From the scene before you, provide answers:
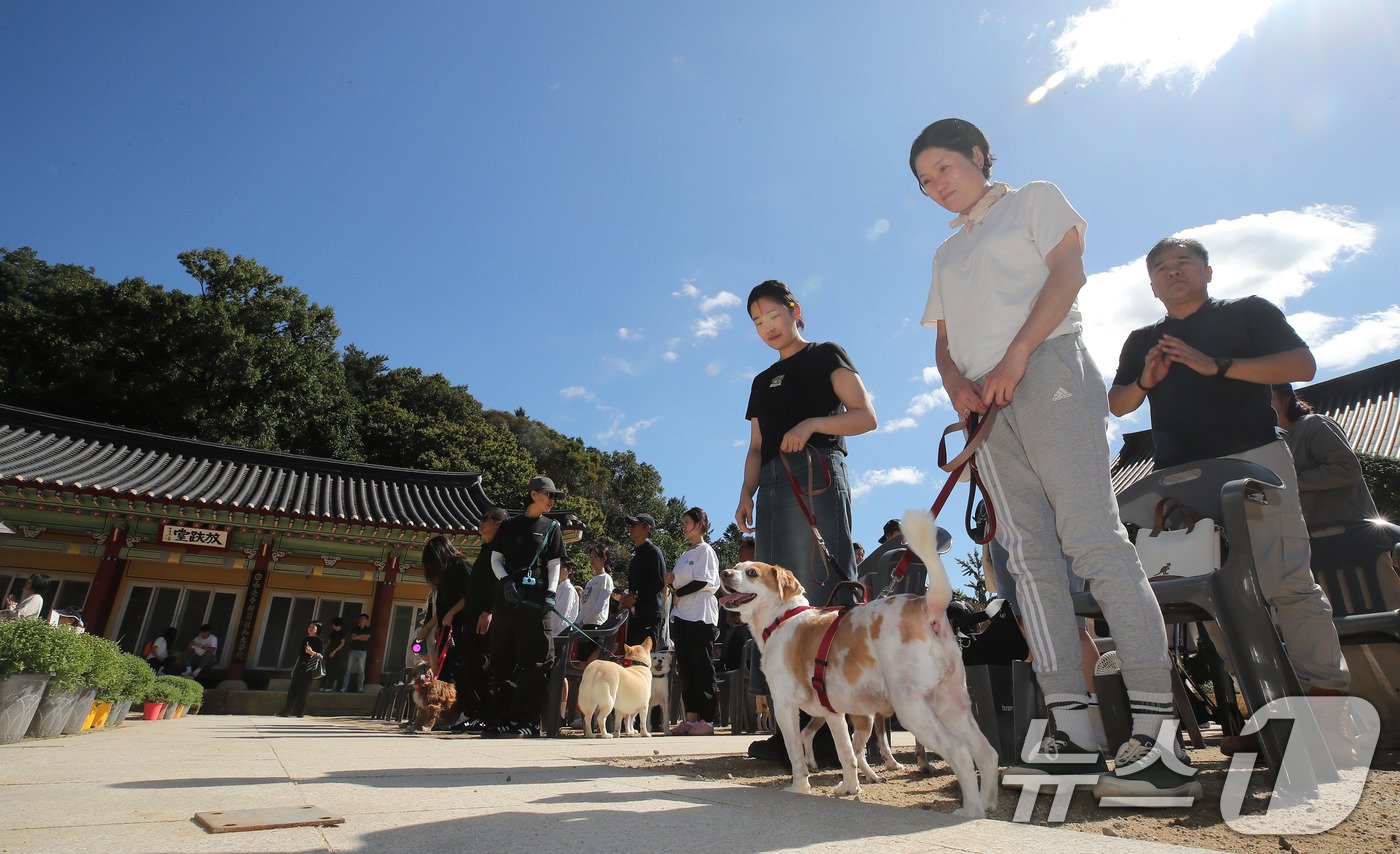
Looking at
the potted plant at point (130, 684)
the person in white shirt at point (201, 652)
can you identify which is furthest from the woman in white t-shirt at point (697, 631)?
the person in white shirt at point (201, 652)

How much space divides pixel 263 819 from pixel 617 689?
16.3 ft

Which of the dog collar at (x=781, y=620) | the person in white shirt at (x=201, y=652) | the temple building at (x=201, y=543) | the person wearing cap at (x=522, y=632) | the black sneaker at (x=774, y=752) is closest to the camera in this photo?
the dog collar at (x=781, y=620)

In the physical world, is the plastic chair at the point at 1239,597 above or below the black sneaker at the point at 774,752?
above

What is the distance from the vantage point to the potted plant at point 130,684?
6.05 m

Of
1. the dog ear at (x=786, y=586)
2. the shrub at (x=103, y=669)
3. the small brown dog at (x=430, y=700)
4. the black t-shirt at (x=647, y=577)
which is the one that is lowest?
the small brown dog at (x=430, y=700)

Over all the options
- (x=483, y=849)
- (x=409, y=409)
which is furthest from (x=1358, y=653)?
(x=409, y=409)

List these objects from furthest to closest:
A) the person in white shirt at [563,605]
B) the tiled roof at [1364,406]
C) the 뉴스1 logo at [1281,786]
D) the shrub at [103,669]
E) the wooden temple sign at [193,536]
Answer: the tiled roof at [1364,406] → the wooden temple sign at [193,536] → the person in white shirt at [563,605] → the shrub at [103,669] → the 뉴스1 logo at [1281,786]

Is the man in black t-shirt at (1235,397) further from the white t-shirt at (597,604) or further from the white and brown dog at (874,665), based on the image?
the white t-shirt at (597,604)

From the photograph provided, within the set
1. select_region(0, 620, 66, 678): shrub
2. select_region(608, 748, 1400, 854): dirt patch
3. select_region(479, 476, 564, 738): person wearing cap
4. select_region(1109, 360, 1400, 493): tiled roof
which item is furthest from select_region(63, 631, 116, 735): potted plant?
select_region(1109, 360, 1400, 493): tiled roof

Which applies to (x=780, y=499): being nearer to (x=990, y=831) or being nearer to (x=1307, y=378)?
(x=990, y=831)

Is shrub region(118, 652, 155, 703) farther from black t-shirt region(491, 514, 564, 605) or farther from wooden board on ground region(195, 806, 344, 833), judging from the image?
wooden board on ground region(195, 806, 344, 833)

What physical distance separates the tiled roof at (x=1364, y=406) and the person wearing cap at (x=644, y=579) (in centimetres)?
1486

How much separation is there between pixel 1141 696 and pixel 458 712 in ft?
21.0

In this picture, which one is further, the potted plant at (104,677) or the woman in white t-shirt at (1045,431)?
the potted plant at (104,677)
